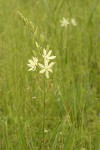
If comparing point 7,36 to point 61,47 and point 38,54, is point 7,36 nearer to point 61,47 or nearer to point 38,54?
point 61,47

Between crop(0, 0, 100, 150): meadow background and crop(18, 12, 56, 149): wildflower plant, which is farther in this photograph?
crop(0, 0, 100, 150): meadow background

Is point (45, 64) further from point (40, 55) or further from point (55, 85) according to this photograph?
point (55, 85)

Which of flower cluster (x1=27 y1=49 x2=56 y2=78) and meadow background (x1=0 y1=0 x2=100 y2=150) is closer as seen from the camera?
flower cluster (x1=27 y1=49 x2=56 y2=78)

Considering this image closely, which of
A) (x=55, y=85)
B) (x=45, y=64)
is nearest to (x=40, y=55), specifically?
(x=45, y=64)

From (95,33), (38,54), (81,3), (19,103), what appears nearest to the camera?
(38,54)

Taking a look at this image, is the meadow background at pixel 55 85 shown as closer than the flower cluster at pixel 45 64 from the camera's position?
No

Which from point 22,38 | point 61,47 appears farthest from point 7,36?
point 61,47

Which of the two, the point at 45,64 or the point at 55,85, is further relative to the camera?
the point at 55,85

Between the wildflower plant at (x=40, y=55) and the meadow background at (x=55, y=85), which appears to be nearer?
the wildflower plant at (x=40, y=55)
